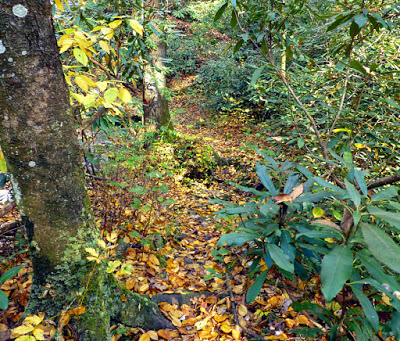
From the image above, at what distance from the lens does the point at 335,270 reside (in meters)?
0.82

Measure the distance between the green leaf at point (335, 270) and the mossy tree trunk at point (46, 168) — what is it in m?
1.26

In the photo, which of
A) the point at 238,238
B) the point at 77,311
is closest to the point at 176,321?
the point at 77,311

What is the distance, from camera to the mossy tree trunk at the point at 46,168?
1.12 m

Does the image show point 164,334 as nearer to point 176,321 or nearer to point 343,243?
point 176,321

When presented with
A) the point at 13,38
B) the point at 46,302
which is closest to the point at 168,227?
the point at 46,302

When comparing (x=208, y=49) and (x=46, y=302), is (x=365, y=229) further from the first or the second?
(x=208, y=49)

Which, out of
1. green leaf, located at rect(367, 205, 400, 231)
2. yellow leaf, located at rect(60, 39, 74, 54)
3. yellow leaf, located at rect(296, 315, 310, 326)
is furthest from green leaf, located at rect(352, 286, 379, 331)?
yellow leaf, located at rect(60, 39, 74, 54)

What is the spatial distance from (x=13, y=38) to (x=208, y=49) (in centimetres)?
1195

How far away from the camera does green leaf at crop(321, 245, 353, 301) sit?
772 millimetres

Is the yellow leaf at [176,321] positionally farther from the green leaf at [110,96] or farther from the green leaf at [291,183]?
the green leaf at [110,96]

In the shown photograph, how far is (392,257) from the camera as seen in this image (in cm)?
72

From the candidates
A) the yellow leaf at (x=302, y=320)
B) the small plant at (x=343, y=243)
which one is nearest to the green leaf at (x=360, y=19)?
the small plant at (x=343, y=243)

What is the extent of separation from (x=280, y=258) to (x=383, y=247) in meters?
0.43

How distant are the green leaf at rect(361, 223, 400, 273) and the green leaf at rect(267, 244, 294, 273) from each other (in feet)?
1.17
